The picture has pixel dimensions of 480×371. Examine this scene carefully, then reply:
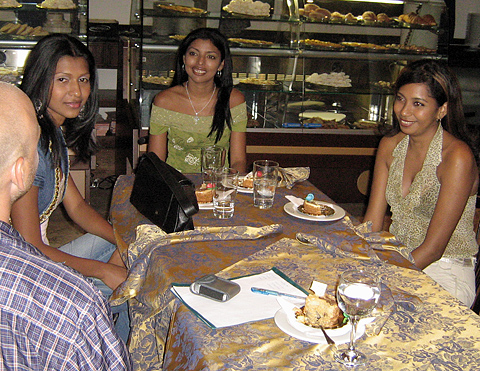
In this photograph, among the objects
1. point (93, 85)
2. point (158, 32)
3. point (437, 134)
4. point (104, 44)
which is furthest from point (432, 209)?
point (104, 44)

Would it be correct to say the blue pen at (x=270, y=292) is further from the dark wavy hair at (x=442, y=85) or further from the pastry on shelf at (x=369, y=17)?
the pastry on shelf at (x=369, y=17)

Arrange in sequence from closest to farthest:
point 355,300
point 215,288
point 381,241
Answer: point 355,300 < point 215,288 < point 381,241

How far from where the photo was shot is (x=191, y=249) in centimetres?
179

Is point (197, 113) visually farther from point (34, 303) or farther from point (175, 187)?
point (34, 303)

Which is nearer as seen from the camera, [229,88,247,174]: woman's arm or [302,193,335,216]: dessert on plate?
[302,193,335,216]: dessert on plate

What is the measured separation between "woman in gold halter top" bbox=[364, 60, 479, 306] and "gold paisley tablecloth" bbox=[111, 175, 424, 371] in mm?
432

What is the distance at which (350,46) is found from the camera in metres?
4.48

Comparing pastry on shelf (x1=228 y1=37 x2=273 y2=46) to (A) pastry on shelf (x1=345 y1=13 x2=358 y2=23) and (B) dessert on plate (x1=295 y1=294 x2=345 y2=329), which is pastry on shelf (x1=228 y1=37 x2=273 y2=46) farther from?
(B) dessert on plate (x1=295 y1=294 x2=345 y2=329)

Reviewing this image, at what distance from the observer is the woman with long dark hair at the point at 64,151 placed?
2.12m

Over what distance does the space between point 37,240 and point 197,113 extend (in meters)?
1.49

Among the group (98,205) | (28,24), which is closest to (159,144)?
(98,205)

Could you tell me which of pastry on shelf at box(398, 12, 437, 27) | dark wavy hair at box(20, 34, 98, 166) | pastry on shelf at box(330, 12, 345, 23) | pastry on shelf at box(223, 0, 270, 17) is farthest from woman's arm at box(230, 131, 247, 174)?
pastry on shelf at box(398, 12, 437, 27)

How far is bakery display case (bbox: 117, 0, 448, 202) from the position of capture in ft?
13.4

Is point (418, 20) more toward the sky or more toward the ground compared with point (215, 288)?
more toward the sky
